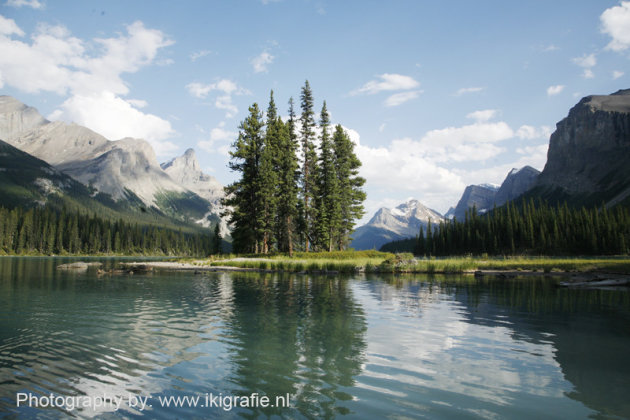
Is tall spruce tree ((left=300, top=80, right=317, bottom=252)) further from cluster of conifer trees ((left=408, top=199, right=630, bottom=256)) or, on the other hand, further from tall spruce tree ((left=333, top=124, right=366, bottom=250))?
cluster of conifer trees ((left=408, top=199, right=630, bottom=256))

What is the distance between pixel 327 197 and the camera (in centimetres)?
6331

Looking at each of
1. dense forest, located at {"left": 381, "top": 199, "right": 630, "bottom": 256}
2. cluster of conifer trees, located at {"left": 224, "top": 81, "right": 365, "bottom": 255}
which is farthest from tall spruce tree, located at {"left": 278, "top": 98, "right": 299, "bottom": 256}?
dense forest, located at {"left": 381, "top": 199, "right": 630, "bottom": 256}

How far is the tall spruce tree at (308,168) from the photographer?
62.1m

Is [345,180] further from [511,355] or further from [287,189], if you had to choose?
[511,355]

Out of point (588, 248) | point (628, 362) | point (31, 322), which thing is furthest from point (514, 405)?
point (588, 248)

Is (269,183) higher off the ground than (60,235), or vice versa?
Result: (269,183)

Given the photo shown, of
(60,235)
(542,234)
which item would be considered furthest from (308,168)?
(60,235)

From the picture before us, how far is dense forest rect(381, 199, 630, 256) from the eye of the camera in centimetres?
9781

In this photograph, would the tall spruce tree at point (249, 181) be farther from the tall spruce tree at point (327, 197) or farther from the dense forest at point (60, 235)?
the dense forest at point (60, 235)

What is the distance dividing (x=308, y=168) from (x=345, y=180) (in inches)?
334

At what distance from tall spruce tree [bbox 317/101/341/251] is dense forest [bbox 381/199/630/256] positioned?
75209 mm

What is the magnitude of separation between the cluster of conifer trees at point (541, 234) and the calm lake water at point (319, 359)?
3979 inches

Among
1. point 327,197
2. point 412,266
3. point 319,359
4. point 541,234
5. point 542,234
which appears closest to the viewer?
point 319,359

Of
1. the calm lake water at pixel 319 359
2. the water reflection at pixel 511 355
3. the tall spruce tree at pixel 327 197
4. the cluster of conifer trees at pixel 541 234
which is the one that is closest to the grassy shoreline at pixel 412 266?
the tall spruce tree at pixel 327 197
